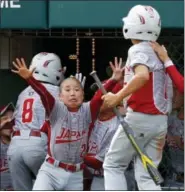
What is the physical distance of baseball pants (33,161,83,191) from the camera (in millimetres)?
6188

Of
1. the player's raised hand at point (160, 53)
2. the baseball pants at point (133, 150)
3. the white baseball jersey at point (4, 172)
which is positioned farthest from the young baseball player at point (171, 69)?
the white baseball jersey at point (4, 172)

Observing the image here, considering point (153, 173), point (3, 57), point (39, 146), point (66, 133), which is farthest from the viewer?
point (3, 57)

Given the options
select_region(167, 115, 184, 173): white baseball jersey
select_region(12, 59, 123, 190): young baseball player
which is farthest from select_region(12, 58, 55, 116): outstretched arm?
select_region(167, 115, 184, 173): white baseball jersey

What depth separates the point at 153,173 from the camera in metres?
5.62

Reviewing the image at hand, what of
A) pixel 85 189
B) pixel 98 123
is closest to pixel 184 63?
pixel 98 123

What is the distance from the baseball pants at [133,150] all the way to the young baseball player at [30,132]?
1085 mm

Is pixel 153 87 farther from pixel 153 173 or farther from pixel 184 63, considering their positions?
pixel 184 63

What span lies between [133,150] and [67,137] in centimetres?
64

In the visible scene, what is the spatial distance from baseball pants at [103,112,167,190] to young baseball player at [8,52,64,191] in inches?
42.7

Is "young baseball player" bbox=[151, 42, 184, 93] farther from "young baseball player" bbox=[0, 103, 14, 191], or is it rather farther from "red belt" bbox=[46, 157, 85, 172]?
"young baseball player" bbox=[0, 103, 14, 191]

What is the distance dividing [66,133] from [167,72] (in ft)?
3.20

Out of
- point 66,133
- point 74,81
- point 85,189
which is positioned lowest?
point 85,189

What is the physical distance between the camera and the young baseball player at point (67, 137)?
20.3 feet

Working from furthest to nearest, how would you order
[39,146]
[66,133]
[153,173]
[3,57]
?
1. [3,57]
2. [39,146]
3. [66,133]
4. [153,173]
